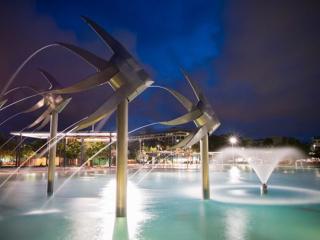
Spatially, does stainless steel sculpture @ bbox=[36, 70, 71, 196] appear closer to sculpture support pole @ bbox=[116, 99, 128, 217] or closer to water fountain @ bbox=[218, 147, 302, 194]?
sculpture support pole @ bbox=[116, 99, 128, 217]

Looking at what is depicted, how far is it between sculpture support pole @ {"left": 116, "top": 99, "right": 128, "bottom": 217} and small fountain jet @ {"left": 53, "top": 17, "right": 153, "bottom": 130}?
1.14 feet

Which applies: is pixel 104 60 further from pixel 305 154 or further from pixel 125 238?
pixel 305 154

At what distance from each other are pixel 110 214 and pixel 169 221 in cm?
251

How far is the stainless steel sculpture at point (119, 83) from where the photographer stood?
1050 centimetres

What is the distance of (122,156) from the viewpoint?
10656 millimetres

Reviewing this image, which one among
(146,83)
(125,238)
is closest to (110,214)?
(125,238)

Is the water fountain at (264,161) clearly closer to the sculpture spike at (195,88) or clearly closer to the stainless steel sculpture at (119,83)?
the sculpture spike at (195,88)

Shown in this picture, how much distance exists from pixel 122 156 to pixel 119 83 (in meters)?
2.55

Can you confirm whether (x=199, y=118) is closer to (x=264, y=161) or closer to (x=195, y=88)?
(x=195, y=88)

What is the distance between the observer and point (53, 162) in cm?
1647

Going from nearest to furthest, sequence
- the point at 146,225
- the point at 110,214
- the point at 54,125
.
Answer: the point at 146,225 → the point at 110,214 → the point at 54,125

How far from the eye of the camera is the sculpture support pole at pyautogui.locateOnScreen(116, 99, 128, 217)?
34.6 ft

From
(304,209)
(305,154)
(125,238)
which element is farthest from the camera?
(305,154)

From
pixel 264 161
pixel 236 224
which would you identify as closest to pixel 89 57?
pixel 236 224
